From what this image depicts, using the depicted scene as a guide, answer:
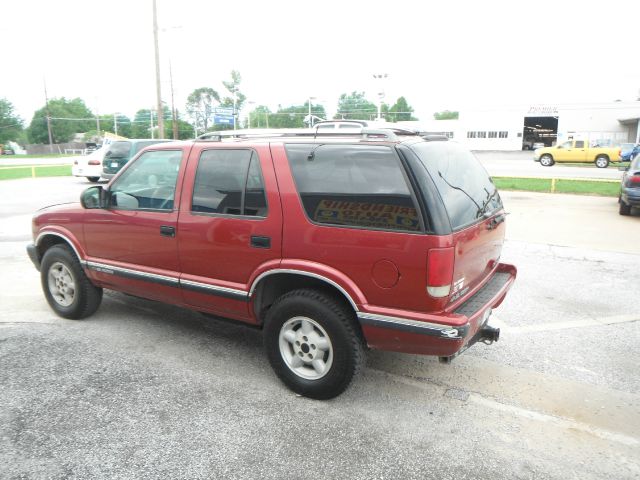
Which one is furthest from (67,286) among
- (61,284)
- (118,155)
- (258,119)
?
(258,119)

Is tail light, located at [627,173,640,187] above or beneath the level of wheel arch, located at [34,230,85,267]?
above

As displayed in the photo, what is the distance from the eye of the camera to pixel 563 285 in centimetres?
640

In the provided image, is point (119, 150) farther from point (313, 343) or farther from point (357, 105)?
point (357, 105)

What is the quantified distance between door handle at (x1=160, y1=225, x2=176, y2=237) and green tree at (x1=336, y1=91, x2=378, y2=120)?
278ft

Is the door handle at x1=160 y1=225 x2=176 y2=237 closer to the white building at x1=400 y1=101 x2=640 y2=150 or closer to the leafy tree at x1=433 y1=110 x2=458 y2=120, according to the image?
the white building at x1=400 y1=101 x2=640 y2=150

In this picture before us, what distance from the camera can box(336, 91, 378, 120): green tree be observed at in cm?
8747

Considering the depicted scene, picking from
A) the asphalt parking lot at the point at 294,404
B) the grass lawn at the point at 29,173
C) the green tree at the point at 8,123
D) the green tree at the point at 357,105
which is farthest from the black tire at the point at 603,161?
the green tree at the point at 8,123

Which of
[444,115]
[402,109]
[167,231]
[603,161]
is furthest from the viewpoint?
[444,115]

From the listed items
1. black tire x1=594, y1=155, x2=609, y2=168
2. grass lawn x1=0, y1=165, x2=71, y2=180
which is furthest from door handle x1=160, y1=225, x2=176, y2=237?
black tire x1=594, y1=155, x2=609, y2=168

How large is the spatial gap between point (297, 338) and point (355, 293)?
0.62 meters

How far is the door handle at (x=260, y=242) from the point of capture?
3520 millimetres

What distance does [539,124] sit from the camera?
6519 cm

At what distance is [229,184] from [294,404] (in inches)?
66.9

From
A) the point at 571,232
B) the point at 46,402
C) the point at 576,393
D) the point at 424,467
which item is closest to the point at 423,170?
the point at 424,467
